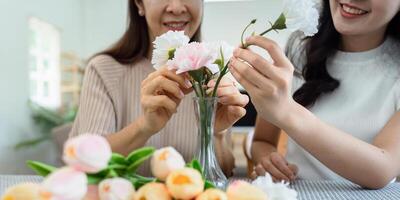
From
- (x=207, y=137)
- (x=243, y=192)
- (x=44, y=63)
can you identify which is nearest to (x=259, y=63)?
(x=207, y=137)

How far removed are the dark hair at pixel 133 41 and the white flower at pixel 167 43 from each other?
0.49m

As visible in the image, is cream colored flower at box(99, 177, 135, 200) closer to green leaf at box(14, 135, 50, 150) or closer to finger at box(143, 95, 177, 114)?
finger at box(143, 95, 177, 114)

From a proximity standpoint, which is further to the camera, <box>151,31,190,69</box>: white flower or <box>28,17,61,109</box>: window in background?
<box>28,17,61,109</box>: window in background

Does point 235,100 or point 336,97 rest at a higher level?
point 235,100

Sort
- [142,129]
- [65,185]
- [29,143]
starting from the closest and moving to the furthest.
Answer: [65,185] < [142,129] < [29,143]

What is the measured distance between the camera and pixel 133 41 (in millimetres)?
1025

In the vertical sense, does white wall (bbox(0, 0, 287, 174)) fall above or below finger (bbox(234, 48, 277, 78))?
below

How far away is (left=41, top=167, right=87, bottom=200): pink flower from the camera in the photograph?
0.25 meters

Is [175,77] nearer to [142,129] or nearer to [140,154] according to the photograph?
[142,129]

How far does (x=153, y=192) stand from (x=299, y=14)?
0.99ft

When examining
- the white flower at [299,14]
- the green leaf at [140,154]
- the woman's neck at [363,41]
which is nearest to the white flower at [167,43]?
the white flower at [299,14]

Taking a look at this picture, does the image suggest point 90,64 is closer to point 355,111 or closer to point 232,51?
point 232,51

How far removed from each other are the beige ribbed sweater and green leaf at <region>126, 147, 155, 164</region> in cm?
62

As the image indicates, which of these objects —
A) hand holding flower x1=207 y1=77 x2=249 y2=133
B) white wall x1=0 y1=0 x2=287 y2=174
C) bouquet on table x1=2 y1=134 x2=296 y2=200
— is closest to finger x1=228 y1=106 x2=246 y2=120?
hand holding flower x1=207 y1=77 x2=249 y2=133
